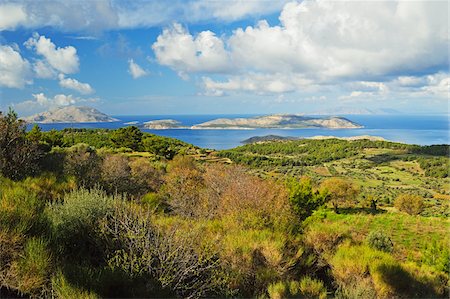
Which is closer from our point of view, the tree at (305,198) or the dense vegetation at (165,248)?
the dense vegetation at (165,248)

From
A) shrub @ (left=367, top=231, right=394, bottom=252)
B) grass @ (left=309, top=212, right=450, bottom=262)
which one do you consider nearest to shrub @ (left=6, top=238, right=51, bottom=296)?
shrub @ (left=367, top=231, right=394, bottom=252)

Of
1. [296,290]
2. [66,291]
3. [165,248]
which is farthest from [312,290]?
[66,291]

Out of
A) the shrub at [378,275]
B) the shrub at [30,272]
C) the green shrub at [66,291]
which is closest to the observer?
the green shrub at [66,291]

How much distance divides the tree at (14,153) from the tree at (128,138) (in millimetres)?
34832

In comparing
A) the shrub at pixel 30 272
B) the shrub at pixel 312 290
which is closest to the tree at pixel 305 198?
the shrub at pixel 312 290

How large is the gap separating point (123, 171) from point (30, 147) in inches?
261

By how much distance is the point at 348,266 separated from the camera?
296 inches

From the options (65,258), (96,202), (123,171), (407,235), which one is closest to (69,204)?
(96,202)

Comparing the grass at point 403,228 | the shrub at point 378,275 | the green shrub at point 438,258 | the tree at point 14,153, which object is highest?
the tree at point 14,153

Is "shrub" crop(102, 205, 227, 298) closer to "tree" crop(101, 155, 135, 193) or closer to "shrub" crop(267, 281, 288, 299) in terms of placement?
"shrub" crop(267, 281, 288, 299)

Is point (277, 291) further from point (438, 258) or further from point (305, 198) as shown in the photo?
point (305, 198)

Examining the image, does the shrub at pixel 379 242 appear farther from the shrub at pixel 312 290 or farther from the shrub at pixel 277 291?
the shrub at pixel 277 291

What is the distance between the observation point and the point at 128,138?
45.9 meters

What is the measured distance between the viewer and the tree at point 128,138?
146ft
